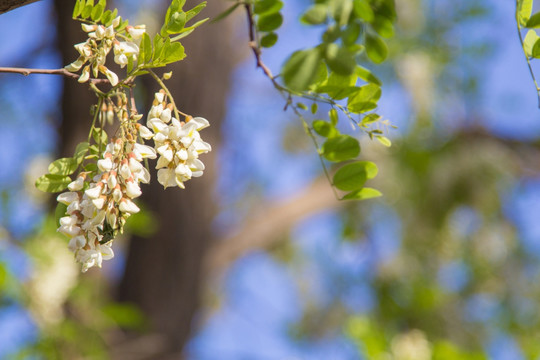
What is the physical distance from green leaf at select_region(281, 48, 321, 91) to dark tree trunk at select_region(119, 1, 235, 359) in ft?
5.59

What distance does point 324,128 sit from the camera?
57cm

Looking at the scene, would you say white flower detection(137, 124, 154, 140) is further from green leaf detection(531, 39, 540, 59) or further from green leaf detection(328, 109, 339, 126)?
green leaf detection(531, 39, 540, 59)

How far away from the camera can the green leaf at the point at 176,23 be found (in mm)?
472

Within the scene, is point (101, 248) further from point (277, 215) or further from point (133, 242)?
point (277, 215)

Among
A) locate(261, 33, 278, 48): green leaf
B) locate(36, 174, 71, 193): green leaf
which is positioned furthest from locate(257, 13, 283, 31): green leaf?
locate(36, 174, 71, 193): green leaf

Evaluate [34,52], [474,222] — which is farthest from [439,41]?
[34,52]

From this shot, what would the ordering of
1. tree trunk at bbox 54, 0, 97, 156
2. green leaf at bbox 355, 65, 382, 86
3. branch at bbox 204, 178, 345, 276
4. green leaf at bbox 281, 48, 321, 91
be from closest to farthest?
green leaf at bbox 281, 48, 321, 91, green leaf at bbox 355, 65, 382, 86, tree trunk at bbox 54, 0, 97, 156, branch at bbox 204, 178, 345, 276

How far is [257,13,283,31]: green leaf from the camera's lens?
1.57 ft

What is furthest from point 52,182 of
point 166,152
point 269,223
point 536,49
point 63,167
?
point 269,223

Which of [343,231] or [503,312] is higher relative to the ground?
[343,231]

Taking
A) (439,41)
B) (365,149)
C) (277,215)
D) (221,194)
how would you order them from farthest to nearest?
(221,194)
(439,41)
(365,149)
(277,215)

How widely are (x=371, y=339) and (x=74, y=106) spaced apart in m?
1.23

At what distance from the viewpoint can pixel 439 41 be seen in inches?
131

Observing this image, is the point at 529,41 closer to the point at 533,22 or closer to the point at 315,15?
the point at 533,22
